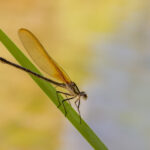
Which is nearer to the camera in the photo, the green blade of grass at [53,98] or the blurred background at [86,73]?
the green blade of grass at [53,98]

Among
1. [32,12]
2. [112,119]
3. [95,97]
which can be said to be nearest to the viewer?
[112,119]

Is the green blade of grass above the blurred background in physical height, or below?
below

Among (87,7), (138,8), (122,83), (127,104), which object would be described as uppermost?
(138,8)

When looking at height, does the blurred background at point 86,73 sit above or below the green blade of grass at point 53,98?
above

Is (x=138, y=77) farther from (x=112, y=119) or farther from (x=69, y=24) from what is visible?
(x=69, y=24)

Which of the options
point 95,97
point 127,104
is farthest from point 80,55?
point 127,104

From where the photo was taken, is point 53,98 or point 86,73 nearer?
point 53,98

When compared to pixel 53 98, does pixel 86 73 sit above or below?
above

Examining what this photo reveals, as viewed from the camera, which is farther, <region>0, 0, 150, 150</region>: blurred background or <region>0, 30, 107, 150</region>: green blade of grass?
<region>0, 0, 150, 150</region>: blurred background
